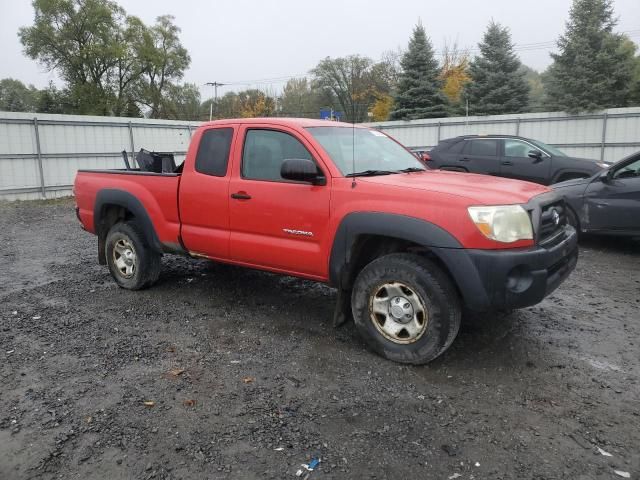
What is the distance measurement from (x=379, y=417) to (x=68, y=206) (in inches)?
519

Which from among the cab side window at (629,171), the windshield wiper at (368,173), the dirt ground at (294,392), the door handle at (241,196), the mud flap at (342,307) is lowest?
the dirt ground at (294,392)

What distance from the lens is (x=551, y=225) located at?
390cm

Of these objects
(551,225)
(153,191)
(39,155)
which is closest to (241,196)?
(153,191)

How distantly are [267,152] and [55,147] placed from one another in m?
13.1

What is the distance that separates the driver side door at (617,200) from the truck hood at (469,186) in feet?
12.2

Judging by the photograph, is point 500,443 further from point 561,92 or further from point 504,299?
point 561,92

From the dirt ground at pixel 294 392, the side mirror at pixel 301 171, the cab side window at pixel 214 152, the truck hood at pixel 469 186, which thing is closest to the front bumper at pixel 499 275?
the truck hood at pixel 469 186

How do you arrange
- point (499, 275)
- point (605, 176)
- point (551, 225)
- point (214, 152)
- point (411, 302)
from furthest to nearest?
point (605, 176) < point (214, 152) < point (551, 225) < point (411, 302) < point (499, 275)

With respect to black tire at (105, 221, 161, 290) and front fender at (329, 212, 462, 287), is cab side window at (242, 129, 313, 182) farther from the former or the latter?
black tire at (105, 221, 161, 290)

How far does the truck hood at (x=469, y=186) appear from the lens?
3.57 meters

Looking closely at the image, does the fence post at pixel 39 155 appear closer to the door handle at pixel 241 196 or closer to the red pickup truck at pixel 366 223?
the red pickup truck at pixel 366 223

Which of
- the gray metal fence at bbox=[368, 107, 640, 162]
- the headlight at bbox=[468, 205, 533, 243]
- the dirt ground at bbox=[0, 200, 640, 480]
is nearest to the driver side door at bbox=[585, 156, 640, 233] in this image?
the dirt ground at bbox=[0, 200, 640, 480]

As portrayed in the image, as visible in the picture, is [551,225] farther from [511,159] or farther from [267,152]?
[511,159]

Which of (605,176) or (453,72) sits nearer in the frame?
(605,176)
